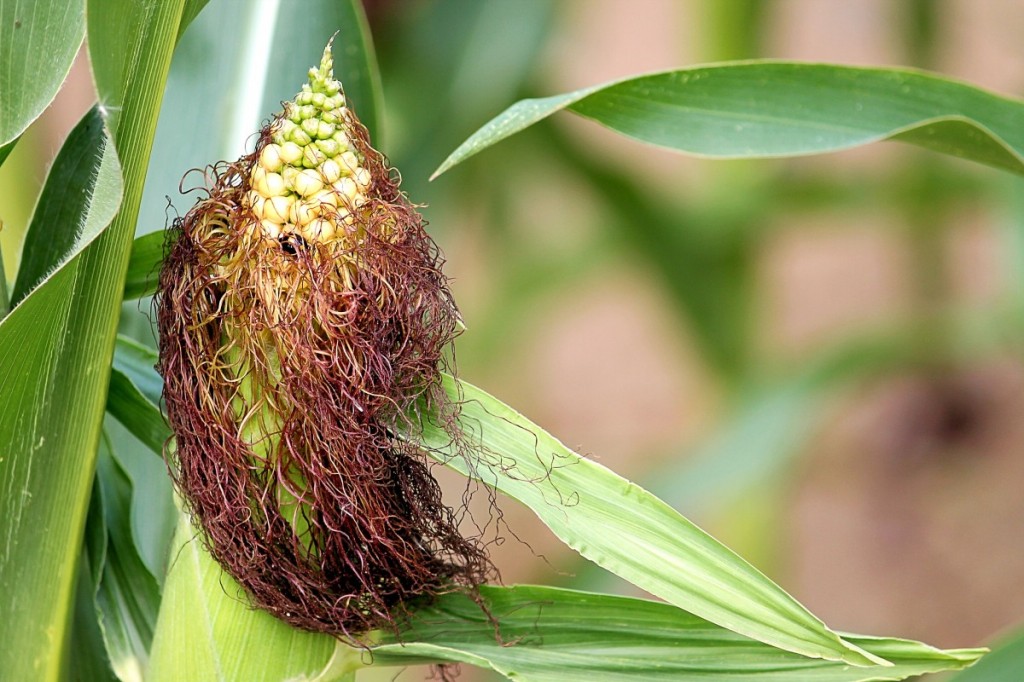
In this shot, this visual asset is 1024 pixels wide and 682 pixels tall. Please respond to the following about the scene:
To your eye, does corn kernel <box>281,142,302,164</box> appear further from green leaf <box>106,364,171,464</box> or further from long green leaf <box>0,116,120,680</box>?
green leaf <box>106,364,171,464</box>

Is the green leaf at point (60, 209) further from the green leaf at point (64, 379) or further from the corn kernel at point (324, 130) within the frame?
the corn kernel at point (324, 130)

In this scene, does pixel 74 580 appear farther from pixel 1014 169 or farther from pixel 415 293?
pixel 1014 169

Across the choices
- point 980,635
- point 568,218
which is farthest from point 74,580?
point 568,218

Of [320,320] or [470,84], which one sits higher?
[470,84]

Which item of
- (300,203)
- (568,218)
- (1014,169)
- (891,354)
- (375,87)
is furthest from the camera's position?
(568,218)

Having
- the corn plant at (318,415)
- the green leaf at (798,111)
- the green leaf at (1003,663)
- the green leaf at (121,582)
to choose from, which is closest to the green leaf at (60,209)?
the corn plant at (318,415)

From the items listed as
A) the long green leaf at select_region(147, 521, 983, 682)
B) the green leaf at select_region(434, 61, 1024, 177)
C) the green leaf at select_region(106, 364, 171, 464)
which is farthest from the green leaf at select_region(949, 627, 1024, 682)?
the green leaf at select_region(106, 364, 171, 464)

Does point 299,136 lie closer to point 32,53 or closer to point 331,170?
point 331,170
